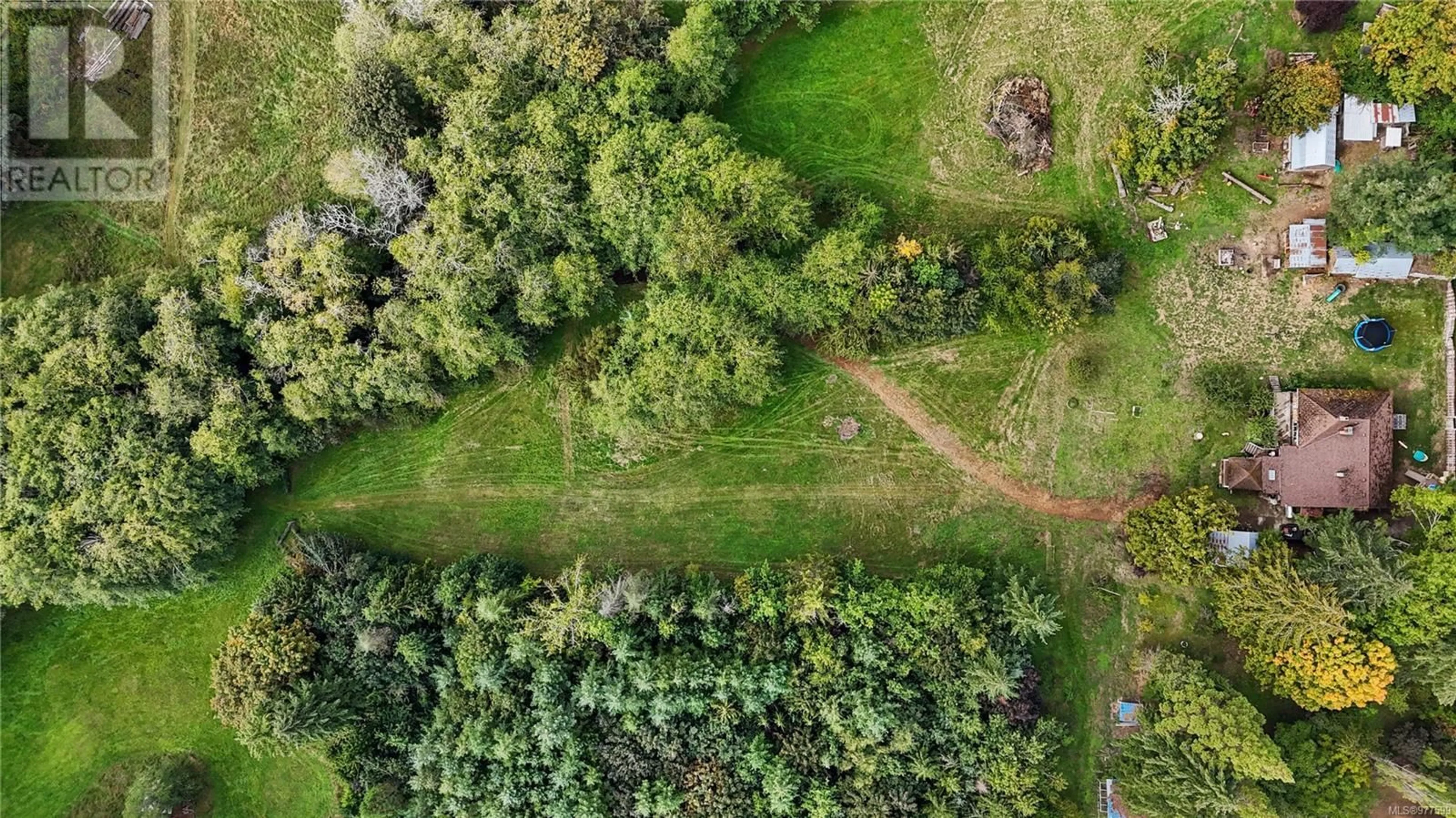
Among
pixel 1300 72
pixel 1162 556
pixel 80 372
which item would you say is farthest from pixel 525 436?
pixel 1300 72

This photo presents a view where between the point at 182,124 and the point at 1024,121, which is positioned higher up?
the point at 182,124

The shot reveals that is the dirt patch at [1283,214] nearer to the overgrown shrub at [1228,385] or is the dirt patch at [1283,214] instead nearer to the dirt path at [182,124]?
the overgrown shrub at [1228,385]

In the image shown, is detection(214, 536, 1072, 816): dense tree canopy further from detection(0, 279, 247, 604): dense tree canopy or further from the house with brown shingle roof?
the house with brown shingle roof

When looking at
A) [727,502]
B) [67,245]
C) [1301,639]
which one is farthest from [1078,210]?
[67,245]

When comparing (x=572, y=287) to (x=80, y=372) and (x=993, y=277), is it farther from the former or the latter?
(x=80, y=372)

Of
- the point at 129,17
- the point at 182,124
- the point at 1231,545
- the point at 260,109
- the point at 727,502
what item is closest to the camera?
the point at 1231,545

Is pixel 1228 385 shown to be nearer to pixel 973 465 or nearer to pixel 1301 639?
pixel 1301 639
